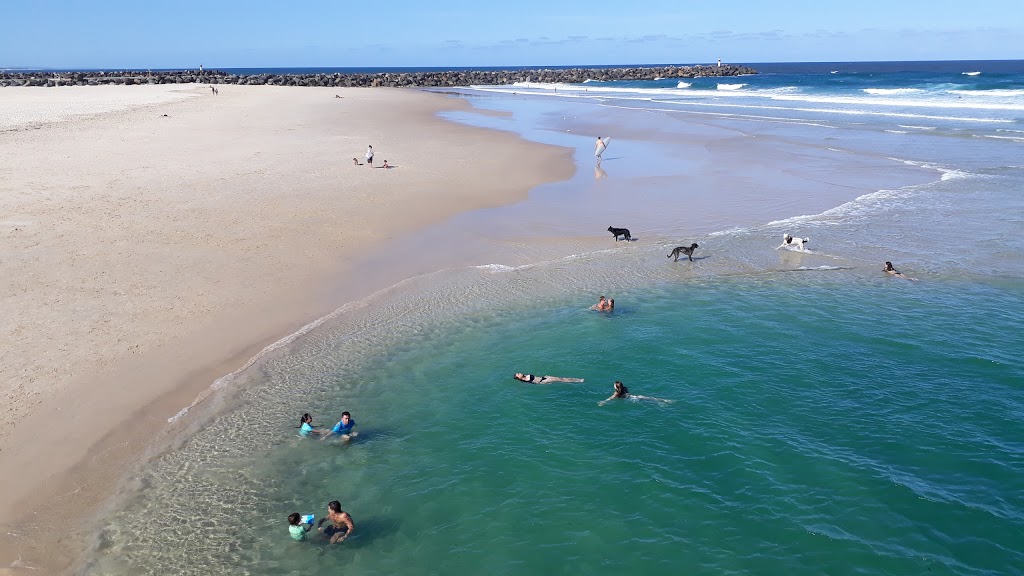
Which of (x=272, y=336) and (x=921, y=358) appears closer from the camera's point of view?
(x=921, y=358)

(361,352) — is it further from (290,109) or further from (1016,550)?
(290,109)

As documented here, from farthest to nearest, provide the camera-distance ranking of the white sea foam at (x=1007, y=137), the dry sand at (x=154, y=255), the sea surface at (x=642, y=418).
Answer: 1. the white sea foam at (x=1007, y=137)
2. the dry sand at (x=154, y=255)
3. the sea surface at (x=642, y=418)

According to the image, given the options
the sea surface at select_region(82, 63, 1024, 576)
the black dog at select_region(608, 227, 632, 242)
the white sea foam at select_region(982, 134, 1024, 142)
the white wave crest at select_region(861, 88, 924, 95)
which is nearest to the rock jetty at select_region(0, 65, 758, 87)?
the white wave crest at select_region(861, 88, 924, 95)

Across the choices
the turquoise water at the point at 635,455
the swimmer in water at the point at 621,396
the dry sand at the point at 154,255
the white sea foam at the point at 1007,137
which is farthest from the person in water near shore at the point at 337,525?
the white sea foam at the point at 1007,137

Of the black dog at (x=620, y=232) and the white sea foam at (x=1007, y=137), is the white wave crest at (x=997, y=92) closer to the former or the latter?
the white sea foam at (x=1007, y=137)

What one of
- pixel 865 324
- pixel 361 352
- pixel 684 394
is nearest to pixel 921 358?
pixel 865 324

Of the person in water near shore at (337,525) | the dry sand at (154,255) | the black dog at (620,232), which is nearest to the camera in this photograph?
the person in water near shore at (337,525)

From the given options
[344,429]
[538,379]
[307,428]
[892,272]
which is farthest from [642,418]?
[892,272]
